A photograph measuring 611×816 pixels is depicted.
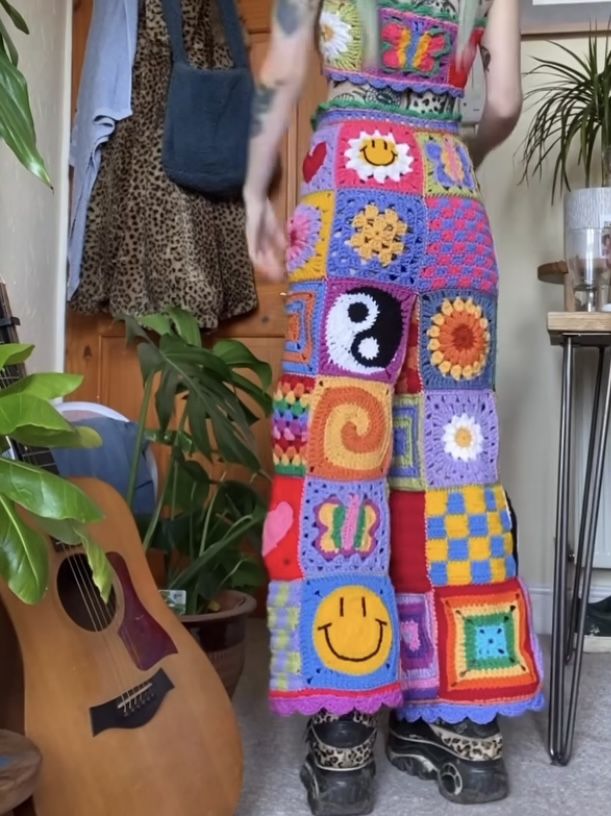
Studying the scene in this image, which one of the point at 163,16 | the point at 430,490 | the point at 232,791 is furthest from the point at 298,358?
the point at 163,16

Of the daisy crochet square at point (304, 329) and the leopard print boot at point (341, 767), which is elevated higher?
the daisy crochet square at point (304, 329)

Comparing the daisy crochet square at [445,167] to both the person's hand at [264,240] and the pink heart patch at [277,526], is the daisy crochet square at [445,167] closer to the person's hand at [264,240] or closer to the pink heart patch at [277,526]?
the person's hand at [264,240]

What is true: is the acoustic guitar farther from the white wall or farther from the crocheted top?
the white wall

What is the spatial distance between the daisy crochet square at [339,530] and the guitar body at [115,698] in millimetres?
175

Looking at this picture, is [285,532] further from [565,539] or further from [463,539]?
[565,539]


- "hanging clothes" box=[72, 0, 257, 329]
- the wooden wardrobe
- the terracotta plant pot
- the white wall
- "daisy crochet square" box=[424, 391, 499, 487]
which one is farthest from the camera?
the wooden wardrobe

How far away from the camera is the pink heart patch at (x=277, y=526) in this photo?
1.09 m

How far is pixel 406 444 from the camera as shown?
47.1 inches

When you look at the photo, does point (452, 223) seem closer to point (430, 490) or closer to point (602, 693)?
point (430, 490)

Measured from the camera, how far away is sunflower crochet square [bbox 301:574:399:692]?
1.07 metres

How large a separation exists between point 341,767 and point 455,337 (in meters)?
0.54

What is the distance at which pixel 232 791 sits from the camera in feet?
3.28

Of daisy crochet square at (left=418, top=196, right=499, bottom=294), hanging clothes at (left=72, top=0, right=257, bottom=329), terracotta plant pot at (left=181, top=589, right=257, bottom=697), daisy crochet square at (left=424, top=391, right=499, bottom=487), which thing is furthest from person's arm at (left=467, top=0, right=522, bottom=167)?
hanging clothes at (left=72, top=0, right=257, bottom=329)

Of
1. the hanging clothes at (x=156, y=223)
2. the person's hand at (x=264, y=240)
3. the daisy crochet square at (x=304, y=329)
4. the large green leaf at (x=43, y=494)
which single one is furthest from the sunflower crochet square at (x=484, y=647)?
the hanging clothes at (x=156, y=223)
